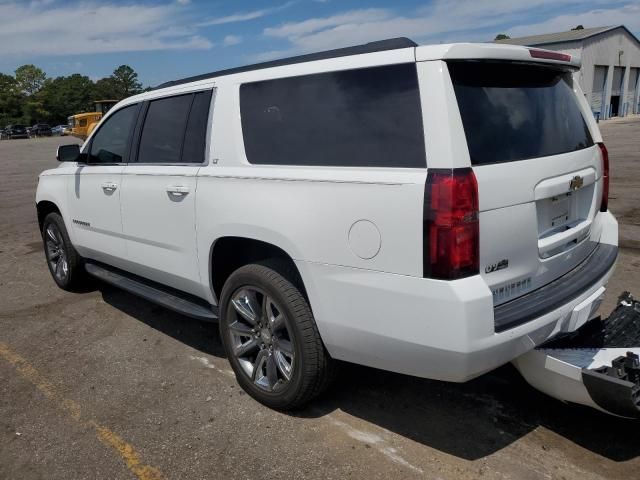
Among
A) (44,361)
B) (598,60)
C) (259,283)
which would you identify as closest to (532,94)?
(259,283)

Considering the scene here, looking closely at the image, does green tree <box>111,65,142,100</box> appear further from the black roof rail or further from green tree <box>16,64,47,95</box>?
the black roof rail

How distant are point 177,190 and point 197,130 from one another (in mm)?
419

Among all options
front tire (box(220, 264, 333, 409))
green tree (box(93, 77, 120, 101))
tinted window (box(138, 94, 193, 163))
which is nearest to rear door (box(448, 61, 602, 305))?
front tire (box(220, 264, 333, 409))

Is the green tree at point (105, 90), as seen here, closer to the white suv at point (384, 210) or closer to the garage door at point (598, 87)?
the garage door at point (598, 87)

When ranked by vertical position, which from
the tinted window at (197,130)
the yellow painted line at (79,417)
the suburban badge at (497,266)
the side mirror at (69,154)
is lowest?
the yellow painted line at (79,417)

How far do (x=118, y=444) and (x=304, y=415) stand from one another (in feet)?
3.45

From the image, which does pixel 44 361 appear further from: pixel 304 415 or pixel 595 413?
pixel 595 413

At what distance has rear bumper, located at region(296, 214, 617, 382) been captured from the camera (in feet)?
7.70

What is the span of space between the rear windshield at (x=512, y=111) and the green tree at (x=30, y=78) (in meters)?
116

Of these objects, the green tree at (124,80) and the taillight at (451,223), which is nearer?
the taillight at (451,223)

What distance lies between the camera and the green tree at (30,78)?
102m

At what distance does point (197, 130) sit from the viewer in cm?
364

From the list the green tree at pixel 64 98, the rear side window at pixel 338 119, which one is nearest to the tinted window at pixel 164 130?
the rear side window at pixel 338 119

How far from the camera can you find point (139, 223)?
4.05 metres
